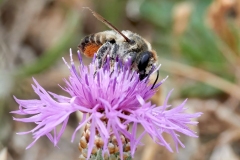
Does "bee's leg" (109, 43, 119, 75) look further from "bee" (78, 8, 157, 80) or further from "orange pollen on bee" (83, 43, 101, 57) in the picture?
"orange pollen on bee" (83, 43, 101, 57)

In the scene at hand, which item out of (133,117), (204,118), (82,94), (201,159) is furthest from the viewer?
(204,118)

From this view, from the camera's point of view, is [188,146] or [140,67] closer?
[140,67]

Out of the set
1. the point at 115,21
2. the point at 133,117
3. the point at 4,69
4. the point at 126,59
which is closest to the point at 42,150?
the point at 4,69

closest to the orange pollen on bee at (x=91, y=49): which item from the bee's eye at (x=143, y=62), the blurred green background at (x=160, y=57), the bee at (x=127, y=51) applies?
the bee at (x=127, y=51)

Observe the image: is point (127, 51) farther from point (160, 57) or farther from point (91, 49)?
point (160, 57)

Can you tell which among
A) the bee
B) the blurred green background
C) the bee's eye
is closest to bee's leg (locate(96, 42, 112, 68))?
the bee

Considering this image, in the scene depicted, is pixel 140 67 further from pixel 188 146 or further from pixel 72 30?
pixel 72 30
